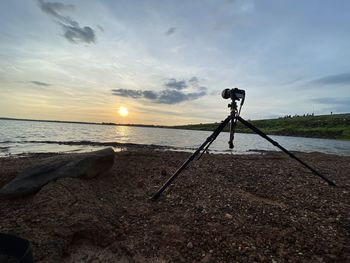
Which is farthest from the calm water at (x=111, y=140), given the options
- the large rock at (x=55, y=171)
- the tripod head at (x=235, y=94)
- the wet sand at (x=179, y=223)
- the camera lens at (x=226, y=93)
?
the tripod head at (x=235, y=94)

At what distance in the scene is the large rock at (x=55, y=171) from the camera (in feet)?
24.0

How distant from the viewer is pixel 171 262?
489 cm

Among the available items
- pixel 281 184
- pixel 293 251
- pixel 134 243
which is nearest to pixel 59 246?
pixel 134 243

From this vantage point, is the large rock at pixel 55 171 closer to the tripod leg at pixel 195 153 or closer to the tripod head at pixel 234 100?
the tripod leg at pixel 195 153

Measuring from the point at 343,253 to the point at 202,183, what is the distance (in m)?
5.37

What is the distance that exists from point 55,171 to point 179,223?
4654 millimetres

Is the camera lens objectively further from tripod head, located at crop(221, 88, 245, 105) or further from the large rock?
the large rock

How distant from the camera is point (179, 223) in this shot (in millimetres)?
6406

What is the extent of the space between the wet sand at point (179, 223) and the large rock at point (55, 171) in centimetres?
38

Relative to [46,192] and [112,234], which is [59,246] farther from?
[46,192]

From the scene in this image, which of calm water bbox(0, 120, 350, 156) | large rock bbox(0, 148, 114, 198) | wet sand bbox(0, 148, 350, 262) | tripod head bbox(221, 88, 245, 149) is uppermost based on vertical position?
tripod head bbox(221, 88, 245, 149)

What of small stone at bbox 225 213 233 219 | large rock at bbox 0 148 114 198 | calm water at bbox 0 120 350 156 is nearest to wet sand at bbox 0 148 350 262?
small stone at bbox 225 213 233 219

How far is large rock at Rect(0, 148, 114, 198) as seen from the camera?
7301mm

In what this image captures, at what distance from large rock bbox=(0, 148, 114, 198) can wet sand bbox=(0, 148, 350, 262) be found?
380 millimetres
